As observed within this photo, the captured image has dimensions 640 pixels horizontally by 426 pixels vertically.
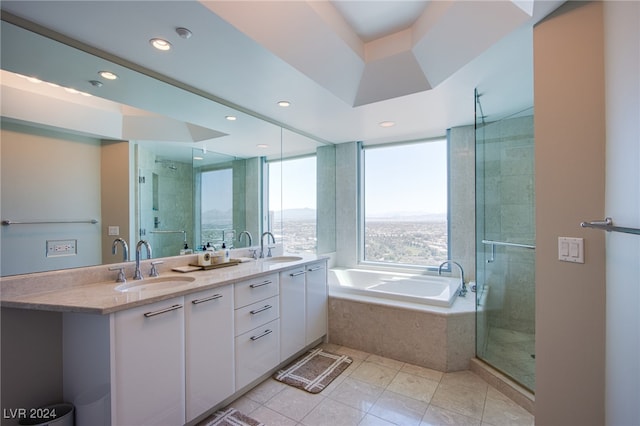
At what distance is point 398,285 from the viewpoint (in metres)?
3.41

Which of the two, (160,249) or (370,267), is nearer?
(160,249)

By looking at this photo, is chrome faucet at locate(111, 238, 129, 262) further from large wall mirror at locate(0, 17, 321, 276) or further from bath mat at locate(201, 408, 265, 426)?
bath mat at locate(201, 408, 265, 426)

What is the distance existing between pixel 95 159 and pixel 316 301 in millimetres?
2091

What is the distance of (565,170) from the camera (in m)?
1.35


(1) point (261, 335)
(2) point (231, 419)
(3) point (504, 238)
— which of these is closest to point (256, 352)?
(1) point (261, 335)

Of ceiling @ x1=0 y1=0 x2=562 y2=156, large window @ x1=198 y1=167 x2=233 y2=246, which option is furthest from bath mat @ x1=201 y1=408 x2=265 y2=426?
ceiling @ x1=0 y1=0 x2=562 y2=156

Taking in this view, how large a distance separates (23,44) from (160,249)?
4.55 ft

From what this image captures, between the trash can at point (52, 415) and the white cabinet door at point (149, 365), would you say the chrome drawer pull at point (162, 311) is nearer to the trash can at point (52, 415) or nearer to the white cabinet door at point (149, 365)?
the white cabinet door at point (149, 365)

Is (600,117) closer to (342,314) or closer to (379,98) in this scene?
(379,98)

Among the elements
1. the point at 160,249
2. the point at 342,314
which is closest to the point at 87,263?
the point at 160,249

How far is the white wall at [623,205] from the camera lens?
1.01m

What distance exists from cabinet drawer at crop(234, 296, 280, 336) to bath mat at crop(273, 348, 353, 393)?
498 mm

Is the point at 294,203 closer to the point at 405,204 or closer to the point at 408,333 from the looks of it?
the point at 405,204

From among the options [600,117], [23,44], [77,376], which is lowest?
[77,376]
